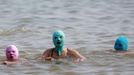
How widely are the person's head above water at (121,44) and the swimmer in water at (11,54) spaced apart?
10.2 feet

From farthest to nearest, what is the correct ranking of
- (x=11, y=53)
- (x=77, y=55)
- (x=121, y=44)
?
(x=121, y=44), (x=77, y=55), (x=11, y=53)

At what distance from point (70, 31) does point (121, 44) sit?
13.6 feet

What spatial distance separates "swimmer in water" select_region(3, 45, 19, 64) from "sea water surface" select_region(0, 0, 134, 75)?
0.17 metres

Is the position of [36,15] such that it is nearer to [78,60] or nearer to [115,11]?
[115,11]

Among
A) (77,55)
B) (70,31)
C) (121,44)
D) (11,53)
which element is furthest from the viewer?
(70,31)

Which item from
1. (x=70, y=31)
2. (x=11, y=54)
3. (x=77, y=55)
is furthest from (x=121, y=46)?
(x=70, y=31)

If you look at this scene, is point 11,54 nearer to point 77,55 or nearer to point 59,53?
point 59,53

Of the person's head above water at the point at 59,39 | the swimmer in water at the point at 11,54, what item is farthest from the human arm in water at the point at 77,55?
the swimmer in water at the point at 11,54

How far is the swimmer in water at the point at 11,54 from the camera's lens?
42.8 feet

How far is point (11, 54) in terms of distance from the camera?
42.8 feet

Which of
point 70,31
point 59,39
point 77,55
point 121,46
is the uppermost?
point 70,31

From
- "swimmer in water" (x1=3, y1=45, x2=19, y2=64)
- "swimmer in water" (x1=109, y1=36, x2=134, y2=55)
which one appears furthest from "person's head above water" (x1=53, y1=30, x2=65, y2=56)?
"swimmer in water" (x1=109, y1=36, x2=134, y2=55)

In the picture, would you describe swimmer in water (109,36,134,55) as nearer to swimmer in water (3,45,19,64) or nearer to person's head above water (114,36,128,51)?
person's head above water (114,36,128,51)

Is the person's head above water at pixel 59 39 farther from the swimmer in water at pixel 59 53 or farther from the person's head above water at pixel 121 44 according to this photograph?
the person's head above water at pixel 121 44
